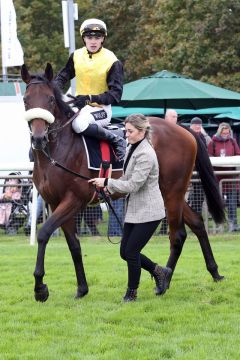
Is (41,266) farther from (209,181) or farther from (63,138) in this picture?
(209,181)

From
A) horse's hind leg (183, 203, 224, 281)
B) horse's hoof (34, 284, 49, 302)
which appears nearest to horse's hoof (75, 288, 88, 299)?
horse's hoof (34, 284, 49, 302)

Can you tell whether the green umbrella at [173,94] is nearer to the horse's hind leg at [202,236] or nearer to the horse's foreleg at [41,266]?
the horse's hind leg at [202,236]

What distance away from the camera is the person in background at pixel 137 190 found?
25.9 feet

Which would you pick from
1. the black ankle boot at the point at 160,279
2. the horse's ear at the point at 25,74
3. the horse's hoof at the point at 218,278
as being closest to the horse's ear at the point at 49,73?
the horse's ear at the point at 25,74

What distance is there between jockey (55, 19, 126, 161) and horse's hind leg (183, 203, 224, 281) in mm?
1072

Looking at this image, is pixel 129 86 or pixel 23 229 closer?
pixel 23 229

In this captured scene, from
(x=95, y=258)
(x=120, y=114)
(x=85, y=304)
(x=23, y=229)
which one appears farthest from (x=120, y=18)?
(x=85, y=304)

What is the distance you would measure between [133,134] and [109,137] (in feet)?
3.19

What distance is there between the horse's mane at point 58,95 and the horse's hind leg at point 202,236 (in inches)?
70.8

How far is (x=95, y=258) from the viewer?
1162cm

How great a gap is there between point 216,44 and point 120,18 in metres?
9.69

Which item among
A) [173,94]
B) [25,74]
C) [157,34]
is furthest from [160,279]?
[157,34]

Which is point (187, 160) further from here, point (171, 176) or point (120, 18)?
point (120, 18)

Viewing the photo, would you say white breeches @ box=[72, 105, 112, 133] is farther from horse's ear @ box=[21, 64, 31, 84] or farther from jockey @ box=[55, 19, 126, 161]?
horse's ear @ box=[21, 64, 31, 84]
